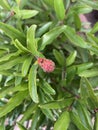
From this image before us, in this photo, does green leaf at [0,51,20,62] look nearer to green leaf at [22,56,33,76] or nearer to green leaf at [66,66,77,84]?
green leaf at [22,56,33,76]

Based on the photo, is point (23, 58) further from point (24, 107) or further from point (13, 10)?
point (24, 107)

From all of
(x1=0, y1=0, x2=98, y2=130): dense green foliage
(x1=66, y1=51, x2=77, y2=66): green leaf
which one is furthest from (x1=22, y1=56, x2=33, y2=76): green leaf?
(x1=66, y1=51, x2=77, y2=66): green leaf

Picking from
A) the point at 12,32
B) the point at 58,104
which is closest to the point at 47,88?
the point at 58,104

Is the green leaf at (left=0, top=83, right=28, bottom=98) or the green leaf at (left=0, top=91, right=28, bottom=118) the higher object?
the green leaf at (left=0, top=83, right=28, bottom=98)

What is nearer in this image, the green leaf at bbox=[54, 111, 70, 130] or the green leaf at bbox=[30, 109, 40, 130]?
the green leaf at bbox=[54, 111, 70, 130]

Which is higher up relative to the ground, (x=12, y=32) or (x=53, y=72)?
(x=12, y=32)

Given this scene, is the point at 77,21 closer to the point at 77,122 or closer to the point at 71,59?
the point at 71,59
